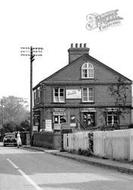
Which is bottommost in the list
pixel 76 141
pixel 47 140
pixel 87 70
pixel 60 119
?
Answer: pixel 47 140

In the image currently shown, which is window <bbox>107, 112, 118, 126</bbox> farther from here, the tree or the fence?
the tree

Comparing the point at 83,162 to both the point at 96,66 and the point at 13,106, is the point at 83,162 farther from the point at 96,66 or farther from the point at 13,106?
the point at 13,106

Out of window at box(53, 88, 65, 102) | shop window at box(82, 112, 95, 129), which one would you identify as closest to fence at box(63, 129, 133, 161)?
shop window at box(82, 112, 95, 129)

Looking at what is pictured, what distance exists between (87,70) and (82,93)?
10.1ft

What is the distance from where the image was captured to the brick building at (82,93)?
71.8 meters

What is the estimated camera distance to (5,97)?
161 metres

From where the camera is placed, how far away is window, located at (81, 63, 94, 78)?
2862 inches

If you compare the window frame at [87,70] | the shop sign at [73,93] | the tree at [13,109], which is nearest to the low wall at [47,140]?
the shop sign at [73,93]

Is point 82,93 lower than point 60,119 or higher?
higher

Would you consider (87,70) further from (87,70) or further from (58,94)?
(58,94)

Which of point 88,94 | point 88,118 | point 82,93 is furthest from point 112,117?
point 82,93

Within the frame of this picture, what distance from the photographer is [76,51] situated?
7375cm

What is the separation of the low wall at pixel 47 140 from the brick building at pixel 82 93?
897cm

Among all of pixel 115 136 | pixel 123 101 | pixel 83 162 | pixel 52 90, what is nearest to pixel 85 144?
pixel 83 162
